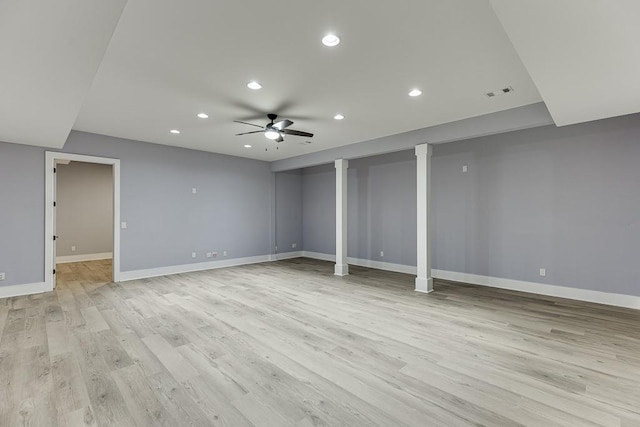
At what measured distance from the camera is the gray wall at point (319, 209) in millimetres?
8834

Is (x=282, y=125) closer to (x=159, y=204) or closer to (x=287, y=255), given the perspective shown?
(x=159, y=204)

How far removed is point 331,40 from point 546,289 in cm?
527

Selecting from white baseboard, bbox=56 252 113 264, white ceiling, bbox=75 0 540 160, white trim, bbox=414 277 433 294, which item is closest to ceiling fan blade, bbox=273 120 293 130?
white ceiling, bbox=75 0 540 160

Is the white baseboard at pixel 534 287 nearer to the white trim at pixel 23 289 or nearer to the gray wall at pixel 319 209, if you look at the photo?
the gray wall at pixel 319 209

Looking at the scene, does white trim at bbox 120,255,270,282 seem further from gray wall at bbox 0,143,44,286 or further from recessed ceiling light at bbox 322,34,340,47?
recessed ceiling light at bbox 322,34,340,47

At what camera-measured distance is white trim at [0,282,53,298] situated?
4.89m

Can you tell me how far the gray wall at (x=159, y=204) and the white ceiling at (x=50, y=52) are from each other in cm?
187

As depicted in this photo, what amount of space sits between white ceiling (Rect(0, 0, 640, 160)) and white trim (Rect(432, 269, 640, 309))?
8.85 feet

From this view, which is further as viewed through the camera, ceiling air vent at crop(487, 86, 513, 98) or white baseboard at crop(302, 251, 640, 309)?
white baseboard at crop(302, 251, 640, 309)

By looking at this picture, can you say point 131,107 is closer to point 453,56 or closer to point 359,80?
point 359,80

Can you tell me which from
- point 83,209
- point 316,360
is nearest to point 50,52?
point 316,360

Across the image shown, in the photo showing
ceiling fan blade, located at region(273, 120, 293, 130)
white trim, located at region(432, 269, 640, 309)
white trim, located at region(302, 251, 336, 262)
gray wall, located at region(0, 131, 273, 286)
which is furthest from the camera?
white trim, located at region(302, 251, 336, 262)

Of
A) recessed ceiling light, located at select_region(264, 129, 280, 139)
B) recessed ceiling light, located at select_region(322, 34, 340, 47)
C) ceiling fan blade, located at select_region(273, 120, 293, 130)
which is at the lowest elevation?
recessed ceiling light, located at select_region(264, 129, 280, 139)

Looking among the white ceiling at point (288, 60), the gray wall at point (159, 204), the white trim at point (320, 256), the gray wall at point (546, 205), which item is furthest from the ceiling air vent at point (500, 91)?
the gray wall at point (159, 204)
